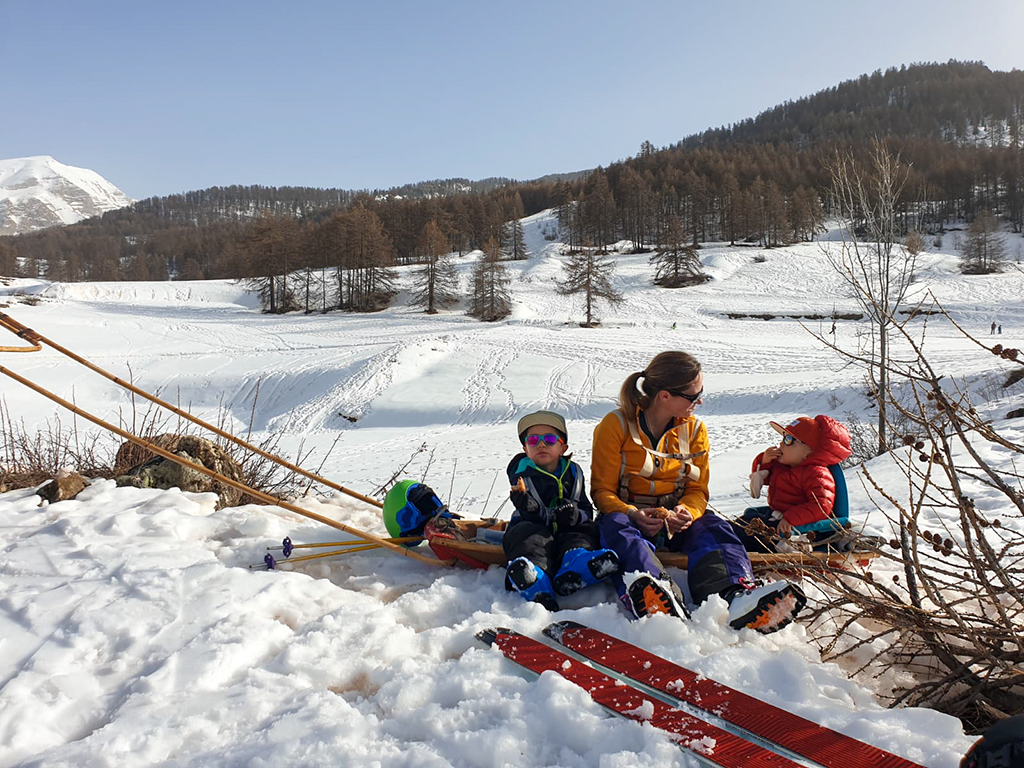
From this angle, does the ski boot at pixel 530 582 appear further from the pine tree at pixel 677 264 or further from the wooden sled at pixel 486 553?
the pine tree at pixel 677 264

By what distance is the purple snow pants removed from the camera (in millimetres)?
2977

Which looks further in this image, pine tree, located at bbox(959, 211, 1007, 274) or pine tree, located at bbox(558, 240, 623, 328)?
A: pine tree, located at bbox(959, 211, 1007, 274)

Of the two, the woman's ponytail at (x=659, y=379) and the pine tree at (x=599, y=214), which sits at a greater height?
the pine tree at (x=599, y=214)

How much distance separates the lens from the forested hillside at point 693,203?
51.0 meters

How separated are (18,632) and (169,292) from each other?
2583 inches

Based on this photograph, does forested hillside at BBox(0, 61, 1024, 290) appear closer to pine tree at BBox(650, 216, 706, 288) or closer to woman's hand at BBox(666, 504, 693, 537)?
pine tree at BBox(650, 216, 706, 288)

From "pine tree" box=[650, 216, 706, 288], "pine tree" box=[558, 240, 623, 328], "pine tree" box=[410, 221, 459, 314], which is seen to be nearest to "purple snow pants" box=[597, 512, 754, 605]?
"pine tree" box=[558, 240, 623, 328]

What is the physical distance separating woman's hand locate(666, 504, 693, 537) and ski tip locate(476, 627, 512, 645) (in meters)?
1.26

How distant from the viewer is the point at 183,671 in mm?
2277

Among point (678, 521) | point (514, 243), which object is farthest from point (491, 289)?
point (678, 521)

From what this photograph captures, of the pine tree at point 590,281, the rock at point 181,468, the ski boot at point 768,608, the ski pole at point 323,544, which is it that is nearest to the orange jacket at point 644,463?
the ski boot at point 768,608

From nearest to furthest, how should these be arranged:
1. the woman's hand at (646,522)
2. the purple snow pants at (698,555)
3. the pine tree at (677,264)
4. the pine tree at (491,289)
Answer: the purple snow pants at (698,555) < the woman's hand at (646,522) < the pine tree at (491,289) < the pine tree at (677,264)

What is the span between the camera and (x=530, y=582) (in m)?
3.00

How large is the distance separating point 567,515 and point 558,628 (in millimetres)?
889
